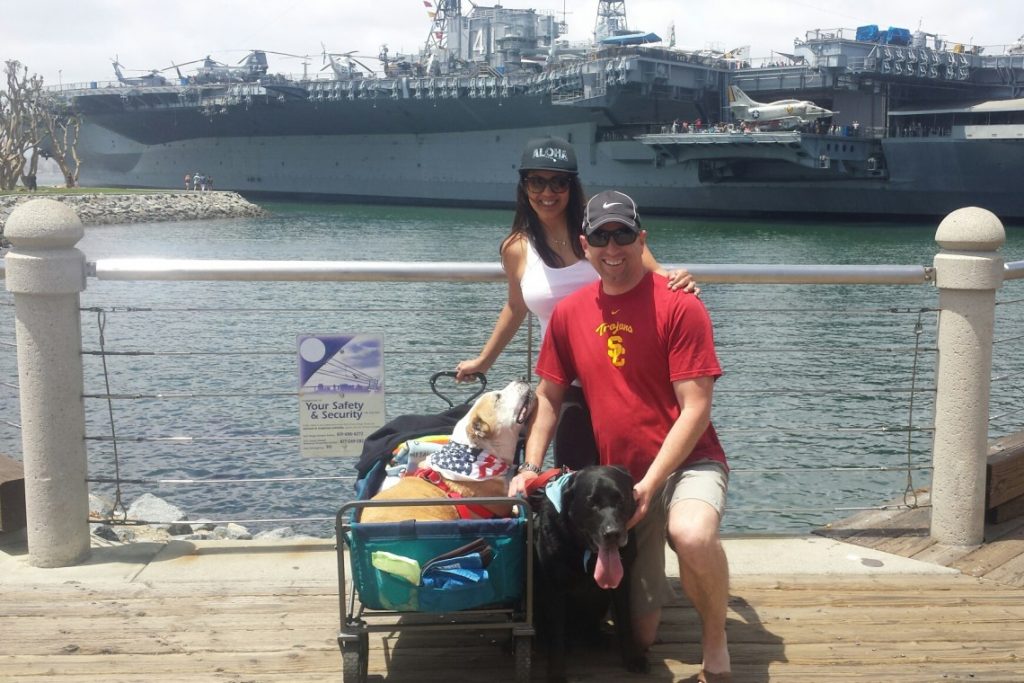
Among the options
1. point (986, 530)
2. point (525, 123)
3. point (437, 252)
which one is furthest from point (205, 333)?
point (525, 123)

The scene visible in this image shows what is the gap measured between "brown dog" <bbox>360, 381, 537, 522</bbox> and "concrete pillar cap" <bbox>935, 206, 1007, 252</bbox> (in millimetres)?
1692

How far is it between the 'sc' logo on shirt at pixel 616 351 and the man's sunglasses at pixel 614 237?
0.82 feet

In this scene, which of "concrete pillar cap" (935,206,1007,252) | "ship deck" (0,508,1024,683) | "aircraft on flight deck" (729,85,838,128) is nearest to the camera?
"ship deck" (0,508,1024,683)

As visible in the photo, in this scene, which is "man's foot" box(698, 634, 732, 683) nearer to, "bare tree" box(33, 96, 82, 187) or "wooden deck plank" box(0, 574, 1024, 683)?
"wooden deck plank" box(0, 574, 1024, 683)

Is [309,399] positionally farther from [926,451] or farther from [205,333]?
[205,333]

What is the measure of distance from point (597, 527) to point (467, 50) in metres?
69.1

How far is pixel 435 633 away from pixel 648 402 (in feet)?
2.99

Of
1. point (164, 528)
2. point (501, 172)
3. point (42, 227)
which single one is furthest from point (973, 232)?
point (501, 172)

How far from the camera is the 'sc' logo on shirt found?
Answer: 2707mm

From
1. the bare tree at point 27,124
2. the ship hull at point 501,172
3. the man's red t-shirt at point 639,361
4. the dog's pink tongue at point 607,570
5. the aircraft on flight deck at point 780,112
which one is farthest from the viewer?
the bare tree at point 27,124

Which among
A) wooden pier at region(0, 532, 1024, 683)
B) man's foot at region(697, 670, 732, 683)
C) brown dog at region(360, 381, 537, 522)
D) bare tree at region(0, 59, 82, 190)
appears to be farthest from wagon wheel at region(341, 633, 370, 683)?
bare tree at region(0, 59, 82, 190)

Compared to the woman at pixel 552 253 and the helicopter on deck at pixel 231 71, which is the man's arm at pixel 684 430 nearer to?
the woman at pixel 552 253

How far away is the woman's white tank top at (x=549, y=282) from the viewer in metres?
3.08

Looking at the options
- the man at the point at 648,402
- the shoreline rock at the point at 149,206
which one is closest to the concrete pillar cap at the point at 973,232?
the man at the point at 648,402
